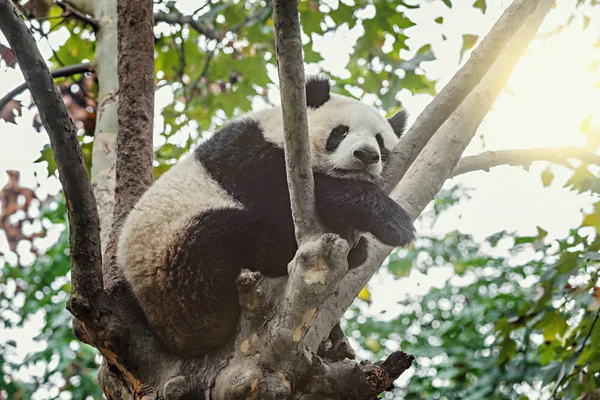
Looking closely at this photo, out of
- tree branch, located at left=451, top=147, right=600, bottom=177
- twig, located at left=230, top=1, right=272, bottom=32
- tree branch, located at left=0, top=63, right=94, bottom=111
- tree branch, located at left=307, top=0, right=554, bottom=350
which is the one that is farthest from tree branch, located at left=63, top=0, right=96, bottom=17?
tree branch, located at left=451, top=147, right=600, bottom=177

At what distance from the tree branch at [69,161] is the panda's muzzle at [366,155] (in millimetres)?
1622

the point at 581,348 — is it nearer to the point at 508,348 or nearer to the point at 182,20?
the point at 508,348

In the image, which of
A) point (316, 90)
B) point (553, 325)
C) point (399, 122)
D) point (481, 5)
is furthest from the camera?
point (481, 5)

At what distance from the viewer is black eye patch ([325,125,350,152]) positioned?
3.72 m

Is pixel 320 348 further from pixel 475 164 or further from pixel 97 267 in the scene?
pixel 475 164

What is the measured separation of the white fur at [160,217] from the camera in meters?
2.99

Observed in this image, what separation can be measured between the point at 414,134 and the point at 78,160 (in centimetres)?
153

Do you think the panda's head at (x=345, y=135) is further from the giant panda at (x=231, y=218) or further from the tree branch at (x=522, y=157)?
the tree branch at (x=522, y=157)

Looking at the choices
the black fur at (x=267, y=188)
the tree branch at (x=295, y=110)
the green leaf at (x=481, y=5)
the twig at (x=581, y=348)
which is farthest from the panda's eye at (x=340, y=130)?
the green leaf at (x=481, y=5)

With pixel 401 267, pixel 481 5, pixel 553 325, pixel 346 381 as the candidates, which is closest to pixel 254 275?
pixel 346 381

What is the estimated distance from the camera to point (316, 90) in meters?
3.97

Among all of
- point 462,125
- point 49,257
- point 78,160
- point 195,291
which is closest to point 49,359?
point 49,257

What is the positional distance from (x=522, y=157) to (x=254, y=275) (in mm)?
2459

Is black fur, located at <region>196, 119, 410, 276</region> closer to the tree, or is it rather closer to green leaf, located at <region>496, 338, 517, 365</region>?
the tree
